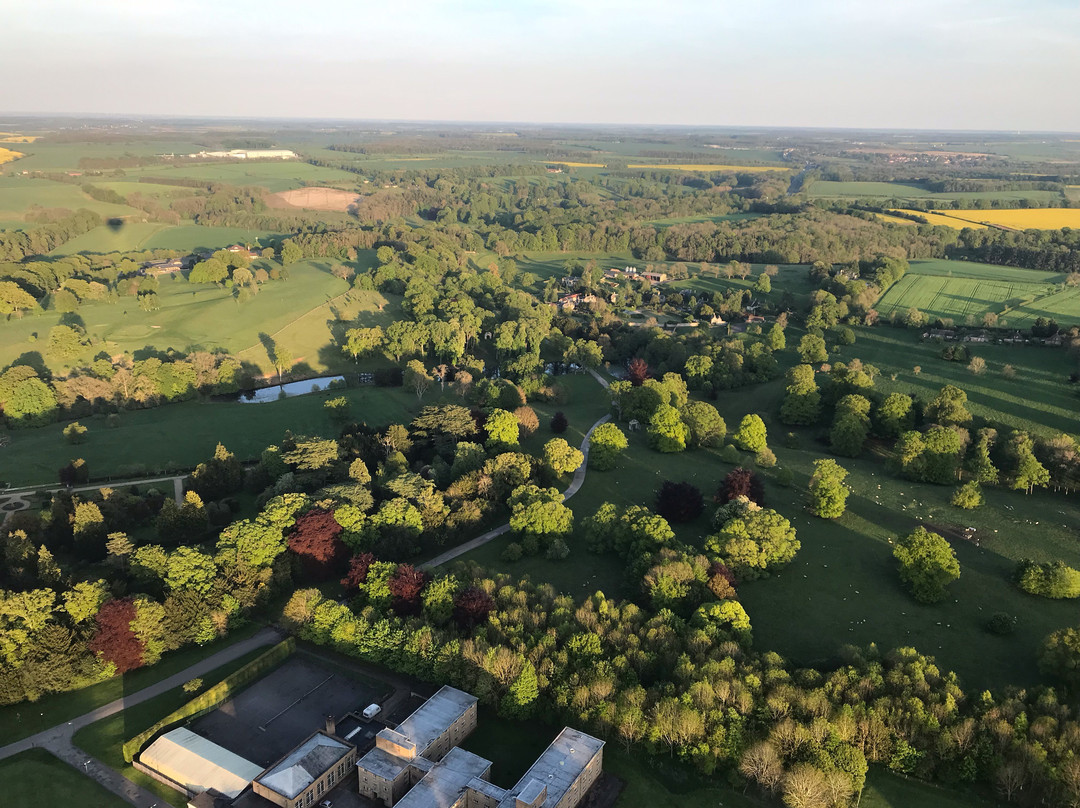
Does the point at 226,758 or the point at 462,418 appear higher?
the point at 462,418

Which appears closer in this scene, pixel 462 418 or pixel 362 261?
pixel 462 418

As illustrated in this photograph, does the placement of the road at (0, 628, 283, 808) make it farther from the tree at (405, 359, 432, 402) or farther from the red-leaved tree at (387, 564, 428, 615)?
the tree at (405, 359, 432, 402)

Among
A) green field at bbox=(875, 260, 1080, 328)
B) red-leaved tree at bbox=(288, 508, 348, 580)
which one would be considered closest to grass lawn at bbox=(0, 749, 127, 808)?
red-leaved tree at bbox=(288, 508, 348, 580)

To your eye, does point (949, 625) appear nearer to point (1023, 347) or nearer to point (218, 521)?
point (218, 521)

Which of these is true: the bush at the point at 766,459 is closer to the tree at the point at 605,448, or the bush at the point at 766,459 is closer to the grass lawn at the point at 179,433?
the tree at the point at 605,448

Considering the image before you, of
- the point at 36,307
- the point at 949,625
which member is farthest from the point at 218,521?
the point at 36,307

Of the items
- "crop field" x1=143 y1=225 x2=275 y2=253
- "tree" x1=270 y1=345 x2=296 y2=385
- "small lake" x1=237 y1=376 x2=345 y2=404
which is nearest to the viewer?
"small lake" x1=237 y1=376 x2=345 y2=404

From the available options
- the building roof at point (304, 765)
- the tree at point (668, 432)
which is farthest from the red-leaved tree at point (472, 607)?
the tree at point (668, 432)
